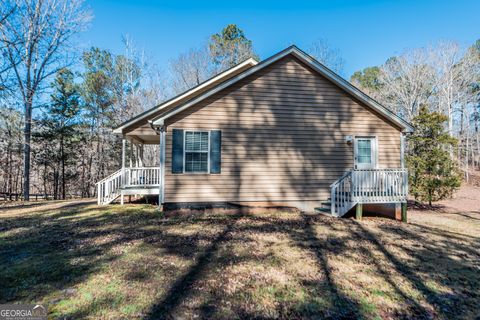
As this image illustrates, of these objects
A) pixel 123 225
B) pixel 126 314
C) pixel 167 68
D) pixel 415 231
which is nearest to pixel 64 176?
pixel 167 68

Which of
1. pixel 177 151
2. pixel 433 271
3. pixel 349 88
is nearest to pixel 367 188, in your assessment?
pixel 349 88

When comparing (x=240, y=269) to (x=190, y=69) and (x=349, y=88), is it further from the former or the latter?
(x=190, y=69)

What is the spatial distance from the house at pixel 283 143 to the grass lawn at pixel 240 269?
1.49 m

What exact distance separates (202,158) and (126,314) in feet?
19.5

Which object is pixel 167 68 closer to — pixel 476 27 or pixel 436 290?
pixel 436 290

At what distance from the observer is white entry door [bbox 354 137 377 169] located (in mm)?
9486

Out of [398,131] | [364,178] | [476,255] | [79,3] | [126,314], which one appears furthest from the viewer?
[79,3]

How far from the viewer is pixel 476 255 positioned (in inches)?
215

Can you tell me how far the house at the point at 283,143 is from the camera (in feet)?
27.6

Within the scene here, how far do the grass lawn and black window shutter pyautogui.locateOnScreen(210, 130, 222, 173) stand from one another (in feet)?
6.70

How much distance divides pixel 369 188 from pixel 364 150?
191cm

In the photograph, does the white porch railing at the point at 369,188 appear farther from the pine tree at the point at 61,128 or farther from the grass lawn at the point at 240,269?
the pine tree at the point at 61,128

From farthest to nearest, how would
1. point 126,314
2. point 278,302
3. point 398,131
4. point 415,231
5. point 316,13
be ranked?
point 316,13, point 398,131, point 415,231, point 278,302, point 126,314

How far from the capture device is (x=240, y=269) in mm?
4293
